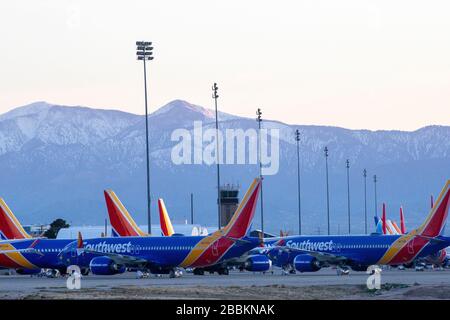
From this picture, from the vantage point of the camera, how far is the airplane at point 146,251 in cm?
9712

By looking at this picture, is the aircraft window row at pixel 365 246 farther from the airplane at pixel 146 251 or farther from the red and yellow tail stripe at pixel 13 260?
the red and yellow tail stripe at pixel 13 260

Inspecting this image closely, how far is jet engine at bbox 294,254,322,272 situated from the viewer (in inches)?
4149

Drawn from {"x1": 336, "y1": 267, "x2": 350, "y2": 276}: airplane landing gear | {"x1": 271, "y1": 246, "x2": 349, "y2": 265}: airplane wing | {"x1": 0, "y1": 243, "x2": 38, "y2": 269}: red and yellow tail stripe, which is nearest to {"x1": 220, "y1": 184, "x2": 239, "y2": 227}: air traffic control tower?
{"x1": 271, "y1": 246, "x2": 349, "y2": 265}: airplane wing

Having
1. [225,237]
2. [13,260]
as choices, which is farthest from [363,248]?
[13,260]

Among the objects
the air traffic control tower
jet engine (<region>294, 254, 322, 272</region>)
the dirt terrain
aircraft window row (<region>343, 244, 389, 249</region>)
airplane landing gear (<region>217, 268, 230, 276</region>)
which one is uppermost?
the air traffic control tower

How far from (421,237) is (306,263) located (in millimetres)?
9659

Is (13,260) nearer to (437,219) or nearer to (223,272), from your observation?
(223,272)

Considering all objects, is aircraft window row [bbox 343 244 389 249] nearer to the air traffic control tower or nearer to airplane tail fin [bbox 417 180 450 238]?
airplane tail fin [bbox 417 180 450 238]

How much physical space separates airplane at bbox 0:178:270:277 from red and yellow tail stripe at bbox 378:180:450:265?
35.4ft

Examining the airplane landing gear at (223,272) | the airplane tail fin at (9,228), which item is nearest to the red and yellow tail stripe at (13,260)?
the airplane tail fin at (9,228)

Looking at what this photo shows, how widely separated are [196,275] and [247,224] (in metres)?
9.53

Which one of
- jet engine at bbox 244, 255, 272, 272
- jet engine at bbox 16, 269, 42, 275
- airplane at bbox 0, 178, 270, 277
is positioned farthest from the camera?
jet engine at bbox 16, 269, 42, 275

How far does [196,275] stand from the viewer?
104m
